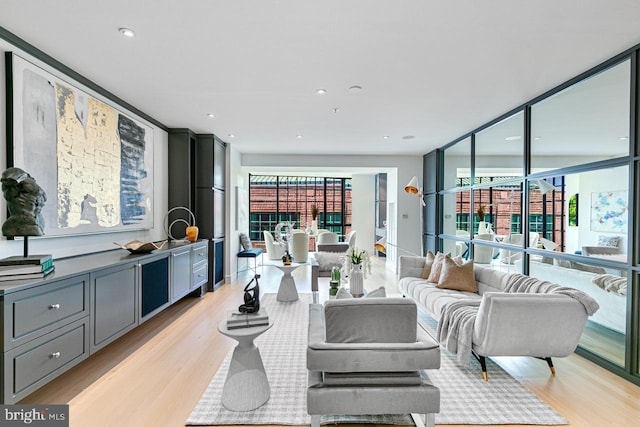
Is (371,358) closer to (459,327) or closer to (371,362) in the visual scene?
(371,362)

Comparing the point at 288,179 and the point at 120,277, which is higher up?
the point at 288,179

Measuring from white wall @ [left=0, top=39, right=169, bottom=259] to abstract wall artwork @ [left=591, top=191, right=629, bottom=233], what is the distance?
4930 millimetres

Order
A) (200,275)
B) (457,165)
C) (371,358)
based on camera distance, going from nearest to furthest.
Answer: (371,358)
(200,275)
(457,165)

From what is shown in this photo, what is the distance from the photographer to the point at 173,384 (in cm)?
268

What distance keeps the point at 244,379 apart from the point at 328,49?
2.56 meters

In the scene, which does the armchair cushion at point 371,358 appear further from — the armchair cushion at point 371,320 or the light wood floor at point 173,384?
the light wood floor at point 173,384

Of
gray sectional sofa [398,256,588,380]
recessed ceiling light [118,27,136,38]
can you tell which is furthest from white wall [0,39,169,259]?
gray sectional sofa [398,256,588,380]

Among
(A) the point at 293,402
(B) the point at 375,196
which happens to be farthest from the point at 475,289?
(B) the point at 375,196

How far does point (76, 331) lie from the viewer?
252cm

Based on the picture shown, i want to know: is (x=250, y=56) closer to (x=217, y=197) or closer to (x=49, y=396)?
(x=49, y=396)

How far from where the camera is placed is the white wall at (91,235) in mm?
2568

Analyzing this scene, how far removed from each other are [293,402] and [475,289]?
108 inches

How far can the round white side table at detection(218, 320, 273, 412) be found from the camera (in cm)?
229

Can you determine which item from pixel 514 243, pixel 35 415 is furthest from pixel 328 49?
pixel 514 243
